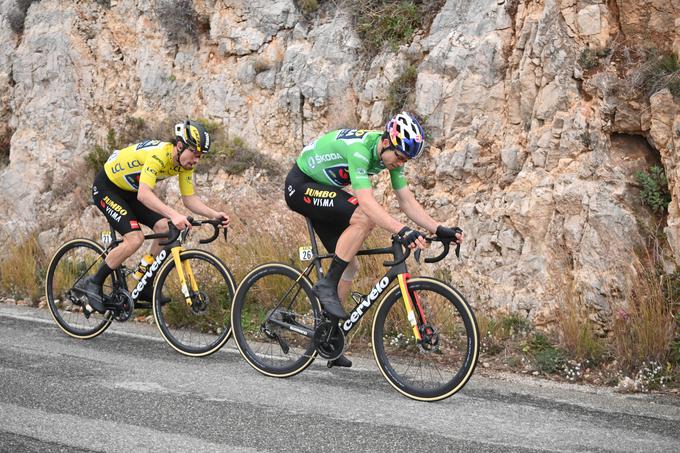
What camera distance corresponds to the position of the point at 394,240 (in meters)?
5.81

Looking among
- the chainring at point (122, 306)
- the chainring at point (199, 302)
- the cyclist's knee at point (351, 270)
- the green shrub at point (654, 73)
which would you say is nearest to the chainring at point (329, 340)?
the cyclist's knee at point (351, 270)

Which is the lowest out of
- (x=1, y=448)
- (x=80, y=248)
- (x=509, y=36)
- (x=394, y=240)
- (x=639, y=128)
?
(x=1, y=448)

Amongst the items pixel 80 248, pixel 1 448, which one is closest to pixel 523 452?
pixel 1 448

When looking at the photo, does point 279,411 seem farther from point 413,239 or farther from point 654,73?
point 654,73

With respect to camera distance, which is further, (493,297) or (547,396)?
(493,297)

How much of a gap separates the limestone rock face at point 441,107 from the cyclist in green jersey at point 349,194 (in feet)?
8.11

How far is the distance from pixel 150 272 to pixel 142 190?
3.09 ft

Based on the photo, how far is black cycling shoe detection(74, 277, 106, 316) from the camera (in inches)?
301

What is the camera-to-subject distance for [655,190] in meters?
7.88

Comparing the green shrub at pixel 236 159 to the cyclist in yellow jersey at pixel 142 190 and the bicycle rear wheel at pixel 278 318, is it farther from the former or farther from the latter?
the bicycle rear wheel at pixel 278 318

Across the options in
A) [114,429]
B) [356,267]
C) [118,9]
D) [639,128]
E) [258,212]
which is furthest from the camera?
[118,9]

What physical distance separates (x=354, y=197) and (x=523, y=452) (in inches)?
95.7

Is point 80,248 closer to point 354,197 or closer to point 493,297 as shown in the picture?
point 354,197

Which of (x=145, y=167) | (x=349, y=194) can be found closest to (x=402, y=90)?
(x=145, y=167)
